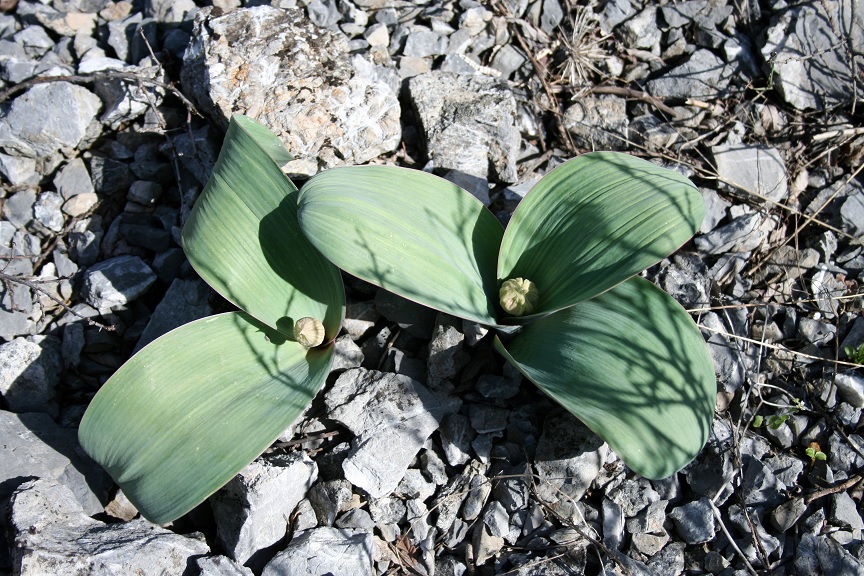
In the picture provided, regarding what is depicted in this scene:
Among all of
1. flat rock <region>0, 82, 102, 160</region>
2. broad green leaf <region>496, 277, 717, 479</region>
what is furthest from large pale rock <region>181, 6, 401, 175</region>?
broad green leaf <region>496, 277, 717, 479</region>

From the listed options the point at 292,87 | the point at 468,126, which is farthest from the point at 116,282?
the point at 468,126

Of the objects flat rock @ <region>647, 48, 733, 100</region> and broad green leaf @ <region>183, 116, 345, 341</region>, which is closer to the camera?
broad green leaf @ <region>183, 116, 345, 341</region>

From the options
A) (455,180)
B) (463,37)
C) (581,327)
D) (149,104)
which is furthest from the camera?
(463,37)

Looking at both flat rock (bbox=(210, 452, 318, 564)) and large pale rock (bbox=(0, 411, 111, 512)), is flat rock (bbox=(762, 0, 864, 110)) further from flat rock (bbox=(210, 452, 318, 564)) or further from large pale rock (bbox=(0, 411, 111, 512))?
large pale rock (bbox=(0, 411, 111, 512))

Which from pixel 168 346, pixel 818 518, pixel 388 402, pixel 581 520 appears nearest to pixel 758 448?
pixel 818 518

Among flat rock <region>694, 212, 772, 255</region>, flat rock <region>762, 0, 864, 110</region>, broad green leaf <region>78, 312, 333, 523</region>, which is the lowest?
broad green leaf <region>78, 312, 333, 523</region>

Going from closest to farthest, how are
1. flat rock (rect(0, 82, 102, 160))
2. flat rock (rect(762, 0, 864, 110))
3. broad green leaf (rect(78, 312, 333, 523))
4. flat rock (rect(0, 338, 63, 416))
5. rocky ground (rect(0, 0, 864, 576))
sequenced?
1. broad green leaf (rect(78, 312, 333, 523))
2. rocky ground (rect(0, 0, 864, 576))
3. flat rock (rect(0, 338, 63, 416))
4. flat rock (rect(0, 82, 102, 160))
5. flat rock (rect(762, 0, 864, 110))

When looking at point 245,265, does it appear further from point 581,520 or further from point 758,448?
point 758,448
